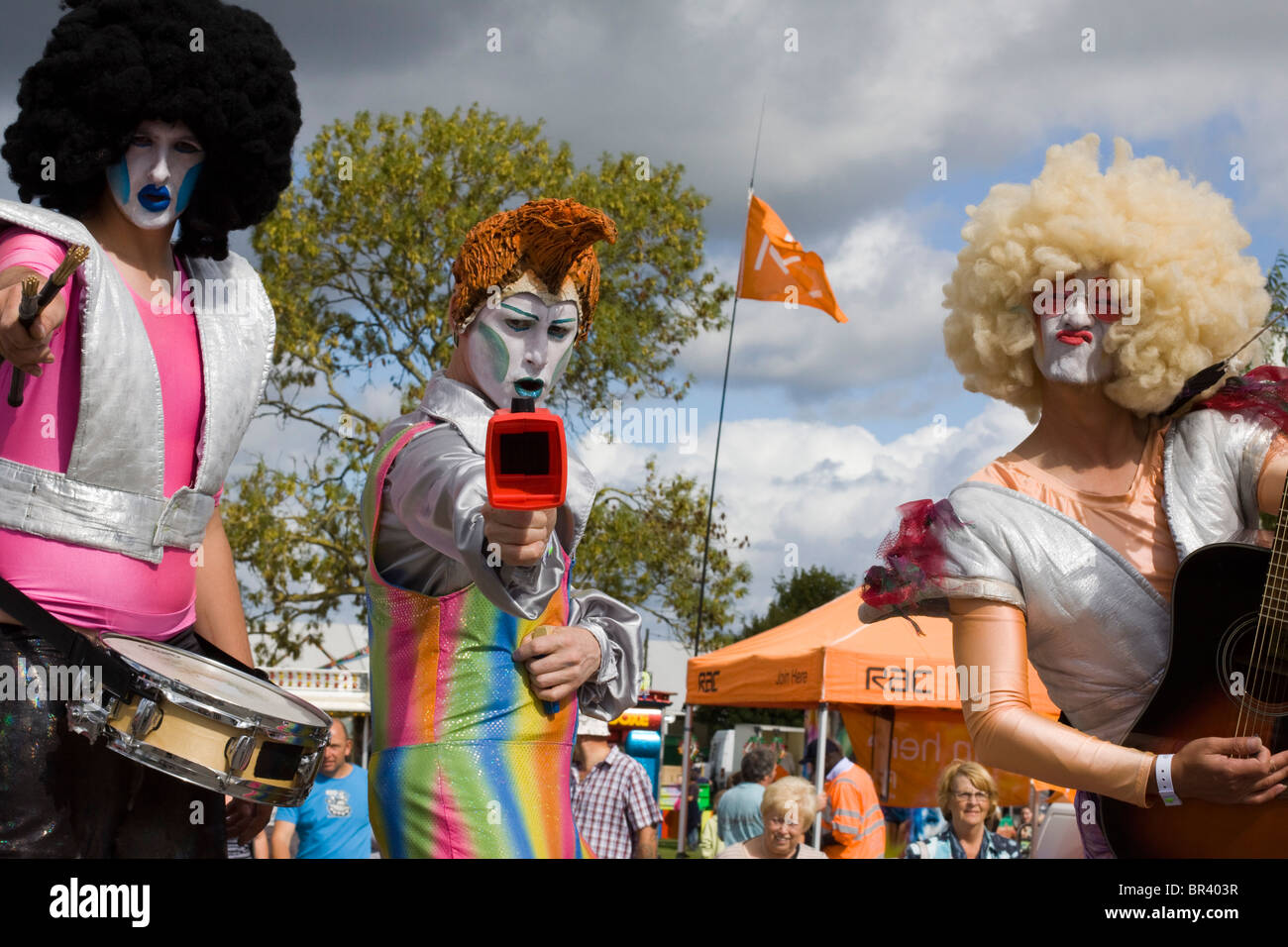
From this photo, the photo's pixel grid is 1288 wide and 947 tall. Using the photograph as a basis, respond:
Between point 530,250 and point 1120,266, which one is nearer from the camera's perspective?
point 1120,266

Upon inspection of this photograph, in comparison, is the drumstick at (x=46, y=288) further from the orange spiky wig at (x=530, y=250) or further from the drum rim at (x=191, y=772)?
the orange spiky wig at (x=530, y=250)

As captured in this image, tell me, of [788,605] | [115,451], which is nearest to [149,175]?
[115,451]

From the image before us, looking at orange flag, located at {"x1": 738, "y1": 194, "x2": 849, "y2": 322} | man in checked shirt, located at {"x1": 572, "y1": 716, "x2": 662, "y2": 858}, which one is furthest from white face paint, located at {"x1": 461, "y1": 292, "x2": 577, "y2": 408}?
orange flag, located at {"x1": 738, "y1": 194, "x2": 849, "y2": 322}

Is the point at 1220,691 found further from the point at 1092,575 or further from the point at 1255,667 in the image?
the point at 1092,575

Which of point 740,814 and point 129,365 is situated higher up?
point 129,365

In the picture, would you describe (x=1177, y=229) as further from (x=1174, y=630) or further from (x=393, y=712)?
(x=393, y=712)

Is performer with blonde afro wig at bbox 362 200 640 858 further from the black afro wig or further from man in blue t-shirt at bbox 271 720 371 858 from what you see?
man in blue t-shirt at bbox 271 720 371 858

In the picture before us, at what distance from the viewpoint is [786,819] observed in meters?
4.65

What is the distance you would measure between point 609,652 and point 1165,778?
99cm

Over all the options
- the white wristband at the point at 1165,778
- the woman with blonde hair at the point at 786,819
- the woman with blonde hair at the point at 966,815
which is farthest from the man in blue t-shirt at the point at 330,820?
the white wristband at the point at 1165,778

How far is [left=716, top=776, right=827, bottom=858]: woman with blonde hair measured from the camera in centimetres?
461

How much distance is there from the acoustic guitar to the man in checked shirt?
191 inches
